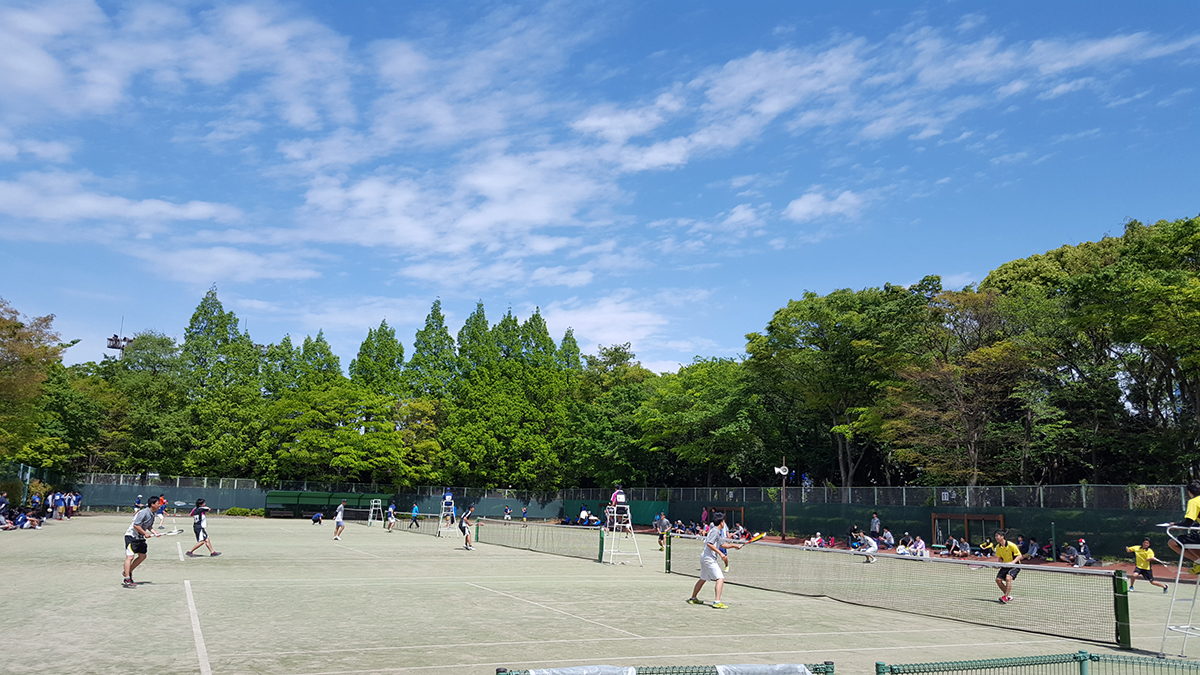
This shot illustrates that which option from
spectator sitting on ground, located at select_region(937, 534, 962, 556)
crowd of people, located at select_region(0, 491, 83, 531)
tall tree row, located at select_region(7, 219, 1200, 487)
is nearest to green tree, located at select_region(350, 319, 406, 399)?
tall tree row, located at select_region(7, 219, 1200, 487)

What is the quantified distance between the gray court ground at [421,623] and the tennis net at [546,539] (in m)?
9.76

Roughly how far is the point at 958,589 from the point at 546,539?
20972 mm

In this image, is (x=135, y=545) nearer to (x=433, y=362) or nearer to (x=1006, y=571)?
(x=1006, y=571)

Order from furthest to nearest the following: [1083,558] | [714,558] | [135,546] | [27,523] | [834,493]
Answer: [834,493] → [27,523] → [1083,558] → [714,558] → [135,546]

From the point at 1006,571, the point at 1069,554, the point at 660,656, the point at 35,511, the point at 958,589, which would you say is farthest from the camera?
the point at 35,511

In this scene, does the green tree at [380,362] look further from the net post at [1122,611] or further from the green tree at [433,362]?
the net post at [1122,611]

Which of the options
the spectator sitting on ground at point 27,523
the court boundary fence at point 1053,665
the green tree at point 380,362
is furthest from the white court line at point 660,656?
the green tree at point 380,362

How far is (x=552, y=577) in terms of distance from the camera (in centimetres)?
2291

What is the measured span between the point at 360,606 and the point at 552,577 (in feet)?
27.4

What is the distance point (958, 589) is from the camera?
68.0 feet

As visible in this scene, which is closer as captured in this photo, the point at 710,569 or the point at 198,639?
the point at 198,639

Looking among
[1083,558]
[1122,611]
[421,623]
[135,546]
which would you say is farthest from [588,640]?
[1083,558]

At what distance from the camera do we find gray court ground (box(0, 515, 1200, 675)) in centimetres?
1030

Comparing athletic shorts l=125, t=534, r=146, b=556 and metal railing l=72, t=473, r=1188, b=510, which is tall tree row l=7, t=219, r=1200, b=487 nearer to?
metal railing l=72, t=473, r=1188, b=510
